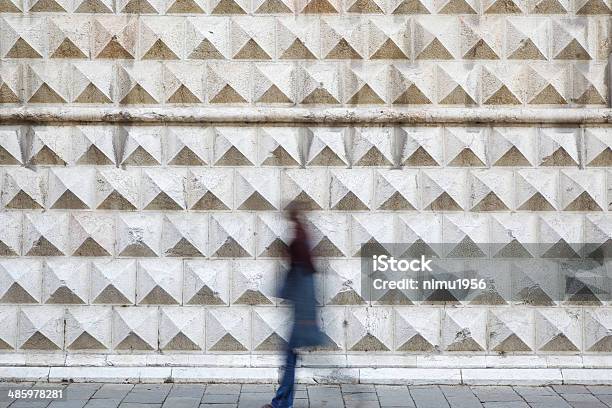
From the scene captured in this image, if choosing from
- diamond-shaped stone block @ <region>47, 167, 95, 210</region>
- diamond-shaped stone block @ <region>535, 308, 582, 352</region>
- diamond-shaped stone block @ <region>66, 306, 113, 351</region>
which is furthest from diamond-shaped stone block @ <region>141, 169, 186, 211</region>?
diamond-shaped stone block @ <region>535, 308, 582, 352</region>

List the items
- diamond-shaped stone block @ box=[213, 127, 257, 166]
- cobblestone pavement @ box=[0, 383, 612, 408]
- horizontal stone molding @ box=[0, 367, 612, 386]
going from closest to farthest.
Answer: cobblestone pavement @ box=[0, 383, 612, 408]
horizontal stone molding @ box=[0, 367, 612, 386]
diamond-shaped stone block @ box=[213, 127, 257, 166]

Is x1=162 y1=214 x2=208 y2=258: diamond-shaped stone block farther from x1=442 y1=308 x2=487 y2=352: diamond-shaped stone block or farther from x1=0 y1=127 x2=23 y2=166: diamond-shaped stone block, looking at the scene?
x1=442 y1=308 x2=487 y2=352: diamond-shaped stone block

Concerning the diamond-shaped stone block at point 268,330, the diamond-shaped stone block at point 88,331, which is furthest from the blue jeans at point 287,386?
the diamond-shaped stone block at point 88,331

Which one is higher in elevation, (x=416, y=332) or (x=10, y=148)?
(x=10, y=148)

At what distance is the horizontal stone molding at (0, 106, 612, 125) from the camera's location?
6.97 m

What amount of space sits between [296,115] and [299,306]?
6.56 feet

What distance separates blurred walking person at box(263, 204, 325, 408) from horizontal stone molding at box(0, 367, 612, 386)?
1.06m

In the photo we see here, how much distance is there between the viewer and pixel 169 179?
6992 millimetres

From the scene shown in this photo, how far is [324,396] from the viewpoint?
6516 mm

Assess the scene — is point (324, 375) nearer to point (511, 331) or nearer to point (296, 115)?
point (511, 331)

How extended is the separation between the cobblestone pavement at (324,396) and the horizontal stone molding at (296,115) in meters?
2.37

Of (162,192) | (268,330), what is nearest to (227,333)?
(268,330)

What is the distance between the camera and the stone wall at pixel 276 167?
6934 mm

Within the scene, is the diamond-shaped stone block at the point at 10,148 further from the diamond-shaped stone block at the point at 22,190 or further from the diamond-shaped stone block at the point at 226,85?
the diamond-shaped stone block at the point at 226,85
